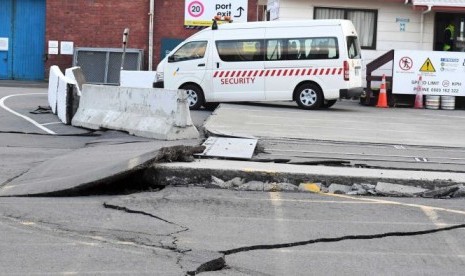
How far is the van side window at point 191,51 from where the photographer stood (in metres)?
19.1

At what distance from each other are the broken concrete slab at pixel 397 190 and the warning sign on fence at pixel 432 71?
46.2 feet

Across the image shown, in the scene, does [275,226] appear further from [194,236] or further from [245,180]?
[245,180]

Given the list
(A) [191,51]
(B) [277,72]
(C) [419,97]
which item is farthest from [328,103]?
(A) [191,51]

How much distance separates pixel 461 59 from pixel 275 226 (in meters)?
16.5

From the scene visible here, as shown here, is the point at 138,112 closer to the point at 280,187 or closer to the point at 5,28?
the point at 280,187

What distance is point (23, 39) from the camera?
3112 centimetres

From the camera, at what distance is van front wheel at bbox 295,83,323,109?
1872cm

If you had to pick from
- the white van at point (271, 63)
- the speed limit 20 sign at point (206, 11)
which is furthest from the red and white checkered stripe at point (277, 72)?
the speed limit 20 sign at point (206, 11)

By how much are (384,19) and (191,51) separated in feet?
27.7

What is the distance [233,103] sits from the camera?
782 inches

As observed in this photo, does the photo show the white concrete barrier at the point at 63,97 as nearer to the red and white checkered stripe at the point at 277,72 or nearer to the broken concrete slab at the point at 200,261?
the red and white checkered stripe at the point at 277,72

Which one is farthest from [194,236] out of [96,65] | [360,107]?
[96,65]

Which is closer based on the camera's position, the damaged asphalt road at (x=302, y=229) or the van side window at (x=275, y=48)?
the damaged asphalt road at (x=302, y=229)

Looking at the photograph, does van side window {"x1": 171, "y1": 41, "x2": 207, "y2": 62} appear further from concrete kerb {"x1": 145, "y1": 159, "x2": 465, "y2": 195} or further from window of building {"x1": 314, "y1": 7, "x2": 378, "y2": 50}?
concrete kerb {"x1": 145, "y1": 159, "x2": 465, "y2": 195}
